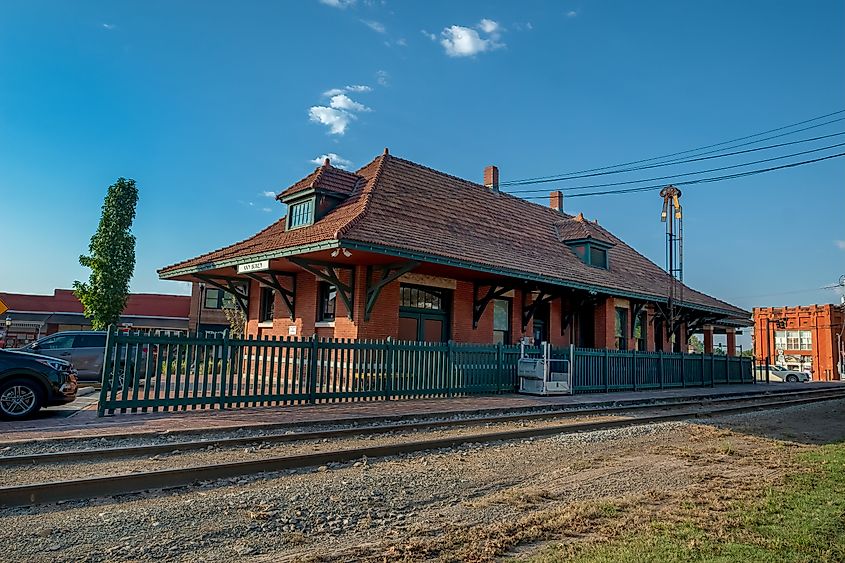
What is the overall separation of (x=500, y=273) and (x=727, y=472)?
9448 millimetres

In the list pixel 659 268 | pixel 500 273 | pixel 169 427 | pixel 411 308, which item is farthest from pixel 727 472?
pixel 659 268

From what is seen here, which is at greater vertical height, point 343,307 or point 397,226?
point 397,226

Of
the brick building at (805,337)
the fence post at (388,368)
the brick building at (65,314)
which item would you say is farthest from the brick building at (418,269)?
the brick building at (805,337)

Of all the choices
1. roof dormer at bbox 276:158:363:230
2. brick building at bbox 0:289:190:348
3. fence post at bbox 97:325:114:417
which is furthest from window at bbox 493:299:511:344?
brick building at bbox 0:289:190:348

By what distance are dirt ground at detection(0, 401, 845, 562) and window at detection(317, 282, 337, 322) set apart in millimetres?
9503

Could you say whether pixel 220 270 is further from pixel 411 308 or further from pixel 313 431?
pixel 313 431

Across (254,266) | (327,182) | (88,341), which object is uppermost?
(327,182)

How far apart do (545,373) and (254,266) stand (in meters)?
8.49

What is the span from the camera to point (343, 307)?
16172 mm

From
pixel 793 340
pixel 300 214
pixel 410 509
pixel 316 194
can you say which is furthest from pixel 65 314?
pixel 793 340

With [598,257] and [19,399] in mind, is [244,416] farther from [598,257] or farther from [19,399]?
[598,257]

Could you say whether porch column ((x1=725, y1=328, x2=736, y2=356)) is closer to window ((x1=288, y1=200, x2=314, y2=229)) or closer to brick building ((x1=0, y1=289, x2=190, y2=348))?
window ((x1=288, y1=200, x2=314, y2=229))

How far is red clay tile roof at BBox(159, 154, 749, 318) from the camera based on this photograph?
1502 centimetres

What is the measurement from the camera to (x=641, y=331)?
25953 mm
